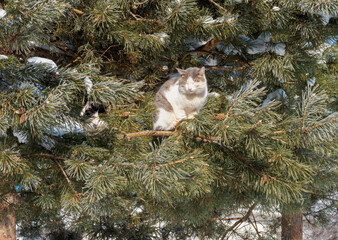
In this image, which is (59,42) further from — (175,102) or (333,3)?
(333,3)

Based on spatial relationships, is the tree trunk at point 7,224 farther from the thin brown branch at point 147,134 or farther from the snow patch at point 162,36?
the snow patch at point 162,36

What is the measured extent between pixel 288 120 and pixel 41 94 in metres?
1.01

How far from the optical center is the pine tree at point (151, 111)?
1373 millimetres

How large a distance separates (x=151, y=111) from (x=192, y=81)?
0.28 metres

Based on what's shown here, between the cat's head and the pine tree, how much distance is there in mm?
132

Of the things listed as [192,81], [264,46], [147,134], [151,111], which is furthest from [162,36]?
[264,46]

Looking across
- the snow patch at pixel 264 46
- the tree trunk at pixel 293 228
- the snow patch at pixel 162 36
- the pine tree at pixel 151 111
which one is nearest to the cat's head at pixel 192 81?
the pine tree at pixel 151 111

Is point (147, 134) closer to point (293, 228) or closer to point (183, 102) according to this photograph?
point (183, 102)

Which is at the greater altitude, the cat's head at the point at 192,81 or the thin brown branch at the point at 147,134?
the cat's head at the point at 192,81

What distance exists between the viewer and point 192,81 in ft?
6.53

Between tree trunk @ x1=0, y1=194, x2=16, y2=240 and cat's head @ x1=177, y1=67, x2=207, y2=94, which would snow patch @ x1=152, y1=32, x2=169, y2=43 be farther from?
tree trunk @ x1=0, y1=194, x2=16, y2=240

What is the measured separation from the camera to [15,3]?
119 cm

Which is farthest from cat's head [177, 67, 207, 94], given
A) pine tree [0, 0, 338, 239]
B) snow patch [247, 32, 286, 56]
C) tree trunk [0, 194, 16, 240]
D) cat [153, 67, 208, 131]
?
tree trunk [0, 194, 16, 240]

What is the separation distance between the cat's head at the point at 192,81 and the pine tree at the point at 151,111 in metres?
0.13
